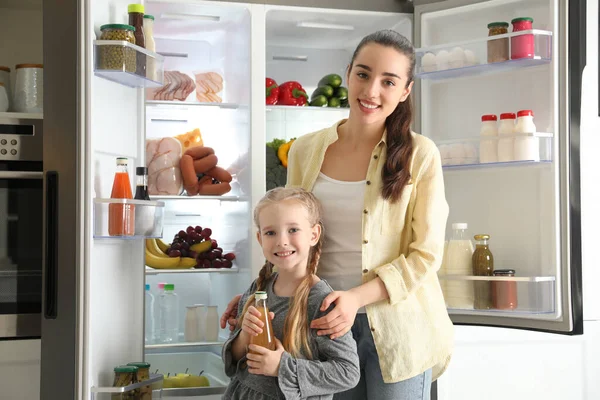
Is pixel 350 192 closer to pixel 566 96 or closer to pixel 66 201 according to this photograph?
pixel 66 201

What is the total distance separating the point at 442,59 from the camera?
3.00 m

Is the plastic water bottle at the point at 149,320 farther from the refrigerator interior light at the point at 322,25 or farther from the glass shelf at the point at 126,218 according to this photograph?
the refrigerator interior light at the point at 322,25

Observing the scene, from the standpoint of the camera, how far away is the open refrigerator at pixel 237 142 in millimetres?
2256

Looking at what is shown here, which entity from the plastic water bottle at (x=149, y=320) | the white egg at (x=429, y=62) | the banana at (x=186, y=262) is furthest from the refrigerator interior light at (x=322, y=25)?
the plastic water bottle at (x=149, y=320)

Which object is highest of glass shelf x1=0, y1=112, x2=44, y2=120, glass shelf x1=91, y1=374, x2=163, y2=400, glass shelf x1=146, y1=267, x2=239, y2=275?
glass shelf x1=0, y1=112, x2=44, y2=120

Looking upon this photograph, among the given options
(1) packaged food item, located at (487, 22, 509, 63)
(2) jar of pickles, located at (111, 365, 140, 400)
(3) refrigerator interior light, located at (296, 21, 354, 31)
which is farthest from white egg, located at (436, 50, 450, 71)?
(2) jar of pickles, located at (111, 365, 140, 400)

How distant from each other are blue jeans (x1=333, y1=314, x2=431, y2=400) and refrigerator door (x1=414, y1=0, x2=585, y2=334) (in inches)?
33.3

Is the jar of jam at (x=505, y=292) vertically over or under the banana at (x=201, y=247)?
under

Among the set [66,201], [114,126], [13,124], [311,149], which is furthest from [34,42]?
[311,149]

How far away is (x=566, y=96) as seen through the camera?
2812 millimetres

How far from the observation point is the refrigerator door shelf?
9.36 feet

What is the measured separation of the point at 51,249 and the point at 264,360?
2.50 ft

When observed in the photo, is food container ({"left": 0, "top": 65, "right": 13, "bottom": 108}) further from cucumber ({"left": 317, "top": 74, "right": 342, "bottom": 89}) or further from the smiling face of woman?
the smiling face of woman

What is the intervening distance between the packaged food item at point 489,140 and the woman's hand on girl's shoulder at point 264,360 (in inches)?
53.7
